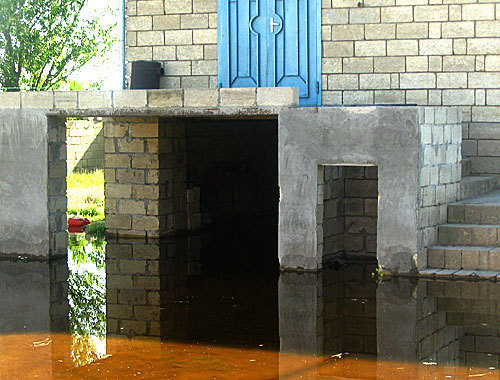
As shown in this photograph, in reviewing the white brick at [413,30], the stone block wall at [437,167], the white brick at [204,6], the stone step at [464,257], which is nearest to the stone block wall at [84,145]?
the white brick at [204,6]

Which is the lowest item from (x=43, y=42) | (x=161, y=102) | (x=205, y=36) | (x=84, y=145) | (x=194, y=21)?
(x=84, y=145)

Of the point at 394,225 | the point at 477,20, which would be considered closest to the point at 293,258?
the point at 394,225

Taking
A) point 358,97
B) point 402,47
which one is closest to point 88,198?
point 358,97

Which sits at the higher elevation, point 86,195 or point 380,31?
point 380,31

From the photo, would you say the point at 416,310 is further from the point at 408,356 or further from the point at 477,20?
the point at 477,20

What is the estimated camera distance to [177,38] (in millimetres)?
13625

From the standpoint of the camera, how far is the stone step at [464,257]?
10167 millimetres

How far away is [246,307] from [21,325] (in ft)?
6.97

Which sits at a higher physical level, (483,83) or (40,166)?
(483,83)

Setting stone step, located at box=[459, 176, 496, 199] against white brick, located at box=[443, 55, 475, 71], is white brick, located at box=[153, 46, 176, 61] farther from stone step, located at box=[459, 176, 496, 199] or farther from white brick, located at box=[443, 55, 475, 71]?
stone step, located at box=[459, 176, 496, 199]

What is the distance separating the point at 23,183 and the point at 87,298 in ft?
8.88

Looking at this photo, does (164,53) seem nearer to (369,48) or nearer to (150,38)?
(150,38)

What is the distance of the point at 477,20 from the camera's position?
1209 centimetres

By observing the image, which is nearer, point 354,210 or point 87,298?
point 87,298
